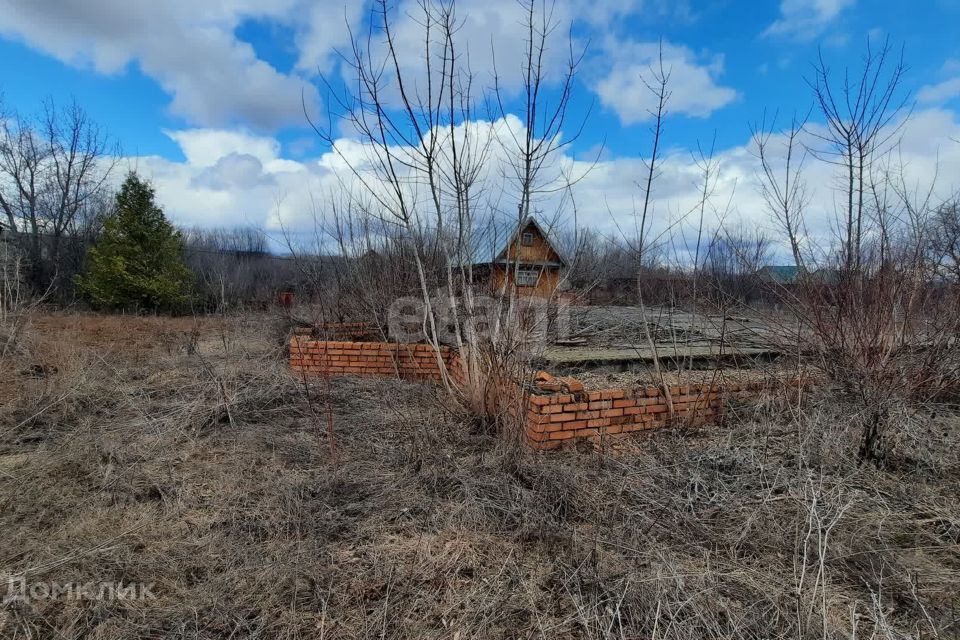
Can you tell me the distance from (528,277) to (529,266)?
121 mm

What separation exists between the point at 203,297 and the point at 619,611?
20.9m

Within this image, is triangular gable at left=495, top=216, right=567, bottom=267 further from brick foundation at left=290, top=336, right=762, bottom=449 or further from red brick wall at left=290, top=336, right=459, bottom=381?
red brick wall at left=290, top=336, right=459, bottom=381

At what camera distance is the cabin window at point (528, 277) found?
14.1ft

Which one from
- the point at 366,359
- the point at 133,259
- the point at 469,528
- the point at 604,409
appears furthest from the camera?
the point at 133,259

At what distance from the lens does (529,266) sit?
15.3 feet

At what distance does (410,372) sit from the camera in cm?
546

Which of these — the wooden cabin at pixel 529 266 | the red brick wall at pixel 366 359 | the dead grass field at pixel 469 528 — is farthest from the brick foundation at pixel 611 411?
the red brick wall at pixel 366 359

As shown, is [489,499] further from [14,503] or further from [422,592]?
[14,503]

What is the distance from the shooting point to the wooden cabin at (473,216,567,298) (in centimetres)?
396

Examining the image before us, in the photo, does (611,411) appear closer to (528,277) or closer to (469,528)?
(469,528)

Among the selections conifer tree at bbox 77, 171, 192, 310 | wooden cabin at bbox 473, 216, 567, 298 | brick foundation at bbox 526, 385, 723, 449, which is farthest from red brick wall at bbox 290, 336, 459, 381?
Answer: conifer tree at bbox 77, 171, 192, 310

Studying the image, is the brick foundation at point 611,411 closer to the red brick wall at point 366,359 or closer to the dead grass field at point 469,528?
the dead grass field at point 469,528

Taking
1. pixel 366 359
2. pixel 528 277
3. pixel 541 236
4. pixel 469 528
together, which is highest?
pixel 541 236

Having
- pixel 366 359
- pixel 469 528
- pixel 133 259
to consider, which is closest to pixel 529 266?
pixel 366 359
